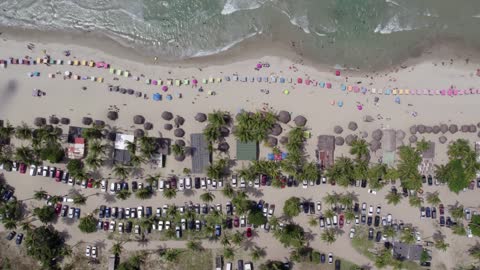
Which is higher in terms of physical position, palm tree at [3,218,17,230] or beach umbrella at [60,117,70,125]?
beach umbrella at [60,117,70,125]

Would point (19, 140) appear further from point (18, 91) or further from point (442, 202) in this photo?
point (442, 202)

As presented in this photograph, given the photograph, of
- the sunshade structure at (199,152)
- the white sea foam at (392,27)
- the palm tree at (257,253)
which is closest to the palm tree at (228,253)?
the palm tree at (257,253)

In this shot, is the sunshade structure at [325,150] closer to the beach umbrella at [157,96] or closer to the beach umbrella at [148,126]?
the beach umbrella at [157,96]

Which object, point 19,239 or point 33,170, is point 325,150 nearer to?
point 33,170

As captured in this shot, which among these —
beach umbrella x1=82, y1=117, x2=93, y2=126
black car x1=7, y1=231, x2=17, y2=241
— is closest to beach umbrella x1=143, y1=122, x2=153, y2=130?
beach umbrella x1=82, y1=117, x2=93, y2=126

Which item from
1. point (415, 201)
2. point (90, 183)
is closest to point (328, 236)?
point (415, 201)

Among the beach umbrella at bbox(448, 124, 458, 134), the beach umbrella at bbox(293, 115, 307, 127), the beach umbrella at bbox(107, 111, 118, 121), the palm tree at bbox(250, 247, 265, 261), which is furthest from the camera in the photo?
the beach umbrella at bbox(448, 124, 458, 134)

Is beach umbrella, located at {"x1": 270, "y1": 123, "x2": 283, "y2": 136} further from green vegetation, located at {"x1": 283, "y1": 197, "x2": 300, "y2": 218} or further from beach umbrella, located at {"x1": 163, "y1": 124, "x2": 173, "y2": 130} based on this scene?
beach umbrella, located at {"x1": 163, "y1": 124, "x2": 173, "y2": 130}
